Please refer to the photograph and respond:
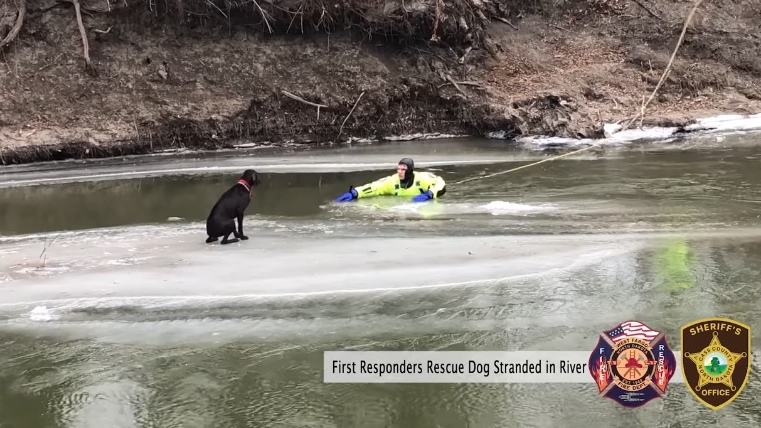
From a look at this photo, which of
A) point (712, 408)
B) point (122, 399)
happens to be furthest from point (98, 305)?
point (712, 408)

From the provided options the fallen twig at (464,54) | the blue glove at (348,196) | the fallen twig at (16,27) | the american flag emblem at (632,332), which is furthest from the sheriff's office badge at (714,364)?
the fallen twig at (16,27)

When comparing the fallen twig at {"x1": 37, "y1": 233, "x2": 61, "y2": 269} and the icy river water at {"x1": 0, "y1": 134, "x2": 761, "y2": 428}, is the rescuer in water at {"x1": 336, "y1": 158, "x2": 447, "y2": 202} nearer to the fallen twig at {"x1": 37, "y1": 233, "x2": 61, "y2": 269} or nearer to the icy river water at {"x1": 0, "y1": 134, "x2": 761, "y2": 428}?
the icy river water at {"x1": 0, "y1": 134, "x2": 761, "y2": 428}

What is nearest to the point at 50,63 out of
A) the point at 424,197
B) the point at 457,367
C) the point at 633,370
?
the point at 424,197

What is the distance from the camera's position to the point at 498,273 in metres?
6.46

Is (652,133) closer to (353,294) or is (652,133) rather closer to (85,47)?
(353,294)

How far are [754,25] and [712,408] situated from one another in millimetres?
20366

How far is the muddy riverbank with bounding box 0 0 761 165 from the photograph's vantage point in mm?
16094

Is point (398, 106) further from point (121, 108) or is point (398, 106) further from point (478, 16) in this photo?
point (121, 108)

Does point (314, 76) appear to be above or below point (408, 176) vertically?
above

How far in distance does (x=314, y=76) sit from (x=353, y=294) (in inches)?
506

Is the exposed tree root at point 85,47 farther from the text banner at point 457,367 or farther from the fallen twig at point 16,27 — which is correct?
the text banner at point 457,367

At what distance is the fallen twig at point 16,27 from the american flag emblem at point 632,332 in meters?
16.5

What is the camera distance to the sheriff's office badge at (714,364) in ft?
12.4

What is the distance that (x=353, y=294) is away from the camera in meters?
6.06
